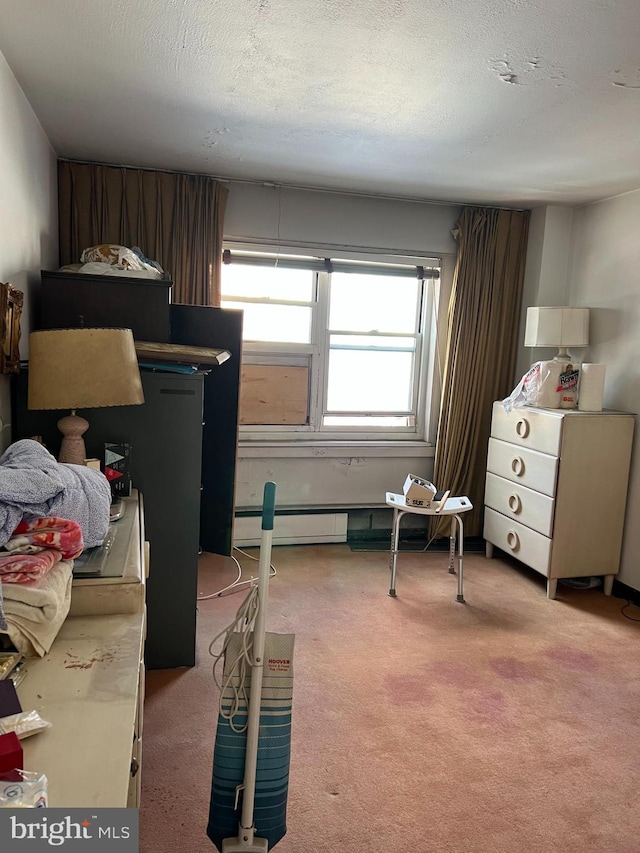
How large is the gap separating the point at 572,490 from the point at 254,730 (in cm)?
249

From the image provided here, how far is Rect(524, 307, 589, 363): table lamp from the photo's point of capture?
366 cm

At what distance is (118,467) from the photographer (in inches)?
90.3

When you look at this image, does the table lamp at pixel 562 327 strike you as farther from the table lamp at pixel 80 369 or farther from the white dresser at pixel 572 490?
the table lamp at pixel 80 369

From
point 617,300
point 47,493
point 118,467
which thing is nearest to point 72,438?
point 118,467

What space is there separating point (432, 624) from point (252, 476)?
1.49 m

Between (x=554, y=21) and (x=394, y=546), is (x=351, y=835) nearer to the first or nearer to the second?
(x=394, y=546)

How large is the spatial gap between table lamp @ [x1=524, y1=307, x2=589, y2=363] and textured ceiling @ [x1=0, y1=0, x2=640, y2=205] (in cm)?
69

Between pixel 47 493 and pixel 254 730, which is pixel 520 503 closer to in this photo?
pixel 254 730

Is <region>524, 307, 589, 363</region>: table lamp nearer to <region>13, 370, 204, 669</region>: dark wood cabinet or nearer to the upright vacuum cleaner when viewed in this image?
<region>13, 370, 204, 669</region>: dark wood cabinet

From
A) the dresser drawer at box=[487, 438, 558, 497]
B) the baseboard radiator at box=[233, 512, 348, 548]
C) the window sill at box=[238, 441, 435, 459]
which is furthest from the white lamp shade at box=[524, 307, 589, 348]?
the baseboard radiator at box=[233, 512, 348, 548]

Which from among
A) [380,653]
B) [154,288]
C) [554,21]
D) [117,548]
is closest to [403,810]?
[380,653]

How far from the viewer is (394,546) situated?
11.2ft

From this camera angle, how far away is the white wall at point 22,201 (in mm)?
2088

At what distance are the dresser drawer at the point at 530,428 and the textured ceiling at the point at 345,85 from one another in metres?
1.28
